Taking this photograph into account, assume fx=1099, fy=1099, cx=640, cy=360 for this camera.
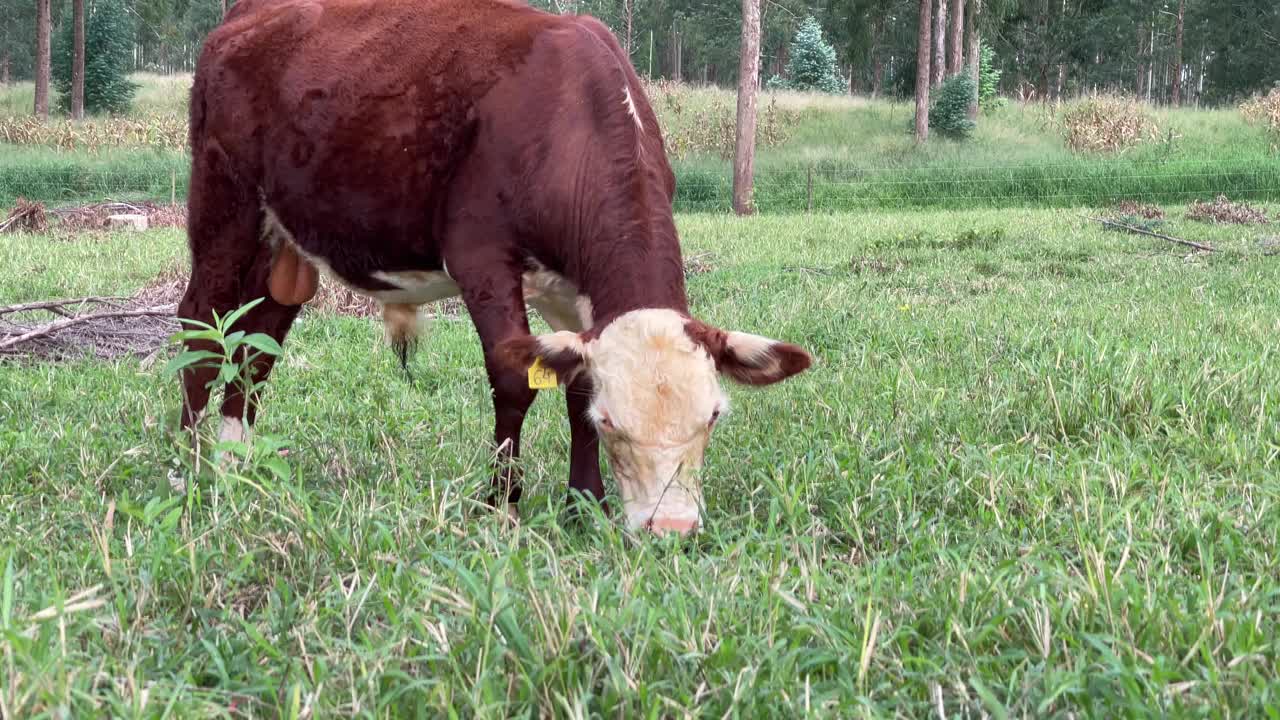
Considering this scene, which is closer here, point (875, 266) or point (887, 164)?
point (875, 266)

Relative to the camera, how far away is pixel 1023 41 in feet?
167

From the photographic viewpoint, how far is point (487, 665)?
5.99ft

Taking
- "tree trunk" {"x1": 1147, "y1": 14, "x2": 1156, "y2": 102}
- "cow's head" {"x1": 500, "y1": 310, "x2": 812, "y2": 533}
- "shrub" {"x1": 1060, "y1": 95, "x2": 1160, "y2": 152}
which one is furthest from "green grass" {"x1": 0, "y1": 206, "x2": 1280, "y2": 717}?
"tree trunk" {"x1": 1147, "y1": 14, "x2": 1156, "y2": 102}

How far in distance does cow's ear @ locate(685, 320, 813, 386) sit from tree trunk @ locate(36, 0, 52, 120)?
27.8 m

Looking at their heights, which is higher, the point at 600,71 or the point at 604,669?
the point at 600,71

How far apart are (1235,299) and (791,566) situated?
5852 mm

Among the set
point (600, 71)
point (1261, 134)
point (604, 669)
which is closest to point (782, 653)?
point (604, 669)

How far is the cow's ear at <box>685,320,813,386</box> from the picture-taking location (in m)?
3.21

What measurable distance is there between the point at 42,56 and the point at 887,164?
67.2ft

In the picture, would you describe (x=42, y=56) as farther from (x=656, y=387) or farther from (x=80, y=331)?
(x=656, y=387)

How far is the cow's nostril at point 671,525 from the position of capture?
293cm

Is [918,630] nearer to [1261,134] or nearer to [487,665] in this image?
Answer: [487,665]

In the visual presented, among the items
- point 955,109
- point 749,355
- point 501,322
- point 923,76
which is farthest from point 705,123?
point 749,355

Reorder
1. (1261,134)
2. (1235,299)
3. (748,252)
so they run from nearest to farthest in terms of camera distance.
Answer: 1. (1235,299)
2. (748,252)
3. (1261,134)
